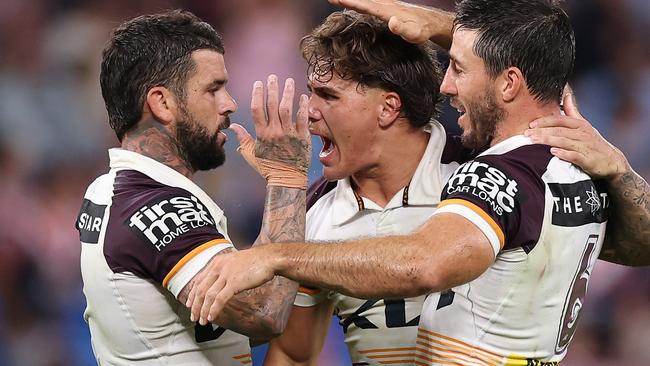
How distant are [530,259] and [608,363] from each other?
350cm

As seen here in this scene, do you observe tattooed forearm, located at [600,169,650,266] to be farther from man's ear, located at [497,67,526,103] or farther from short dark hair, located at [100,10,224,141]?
short dark hair, located at [100,10,224,141]

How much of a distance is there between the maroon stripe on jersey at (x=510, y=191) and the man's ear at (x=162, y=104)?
1.20m

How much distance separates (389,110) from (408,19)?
413 mm

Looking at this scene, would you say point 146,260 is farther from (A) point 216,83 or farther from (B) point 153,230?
(A) point 216,83

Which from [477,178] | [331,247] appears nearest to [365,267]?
[331,247]

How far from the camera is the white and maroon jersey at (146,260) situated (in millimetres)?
3453

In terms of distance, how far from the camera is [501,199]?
10.4 feet

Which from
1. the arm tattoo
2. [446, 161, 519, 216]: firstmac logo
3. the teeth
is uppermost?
[446, 161, 519, 216]: firstmac logo

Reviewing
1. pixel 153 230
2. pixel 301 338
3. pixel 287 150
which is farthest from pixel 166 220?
pixel 301 338

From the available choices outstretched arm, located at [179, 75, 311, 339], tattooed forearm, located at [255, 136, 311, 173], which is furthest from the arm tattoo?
tattooed forearm, located at [255, 136, 311, 173]

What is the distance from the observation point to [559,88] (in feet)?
11.6

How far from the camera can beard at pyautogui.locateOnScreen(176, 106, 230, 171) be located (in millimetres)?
3916

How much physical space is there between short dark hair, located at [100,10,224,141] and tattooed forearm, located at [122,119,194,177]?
5cm

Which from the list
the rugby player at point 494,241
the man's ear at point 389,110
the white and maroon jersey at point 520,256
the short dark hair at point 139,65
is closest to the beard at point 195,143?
the short dark hair at point 139,65
